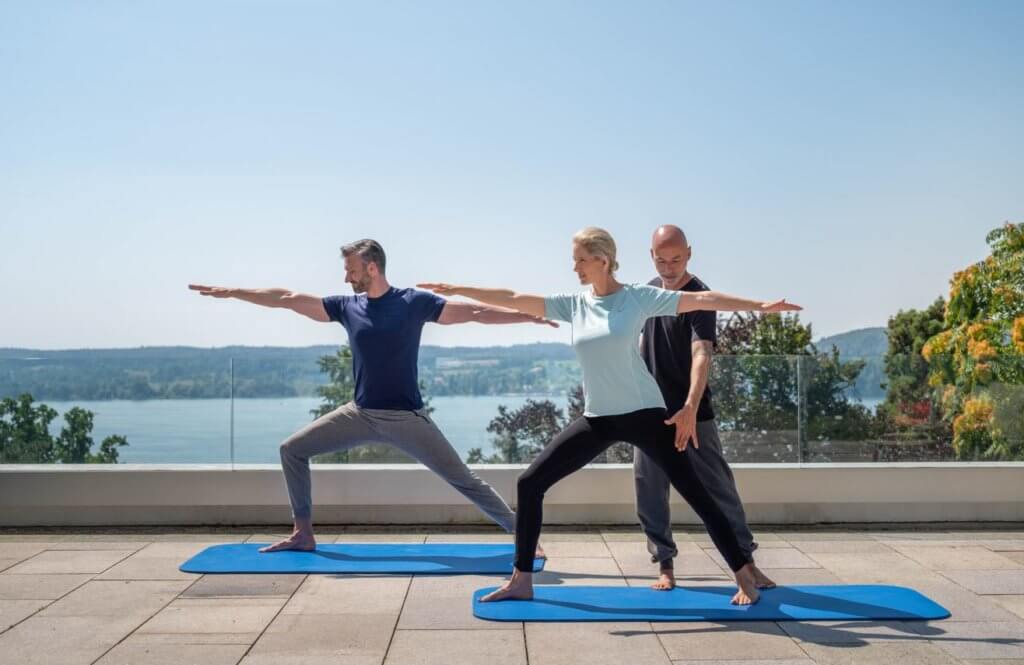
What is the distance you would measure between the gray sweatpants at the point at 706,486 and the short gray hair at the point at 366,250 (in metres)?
1.60

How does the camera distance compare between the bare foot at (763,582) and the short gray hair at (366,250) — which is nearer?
the bare foot at (763,582)

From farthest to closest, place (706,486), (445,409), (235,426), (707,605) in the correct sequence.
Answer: (235,426)
(445,409)
(706,486)
(707,605)

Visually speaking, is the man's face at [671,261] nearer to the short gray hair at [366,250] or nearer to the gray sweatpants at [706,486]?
the gray sweatpants at [706,486]

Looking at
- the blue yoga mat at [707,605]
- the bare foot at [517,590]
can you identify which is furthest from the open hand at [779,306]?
the bare foot at [517,590]

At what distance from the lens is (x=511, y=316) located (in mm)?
5191

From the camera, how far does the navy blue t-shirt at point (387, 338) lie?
5.09 m

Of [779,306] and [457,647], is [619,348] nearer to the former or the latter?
[779,306]

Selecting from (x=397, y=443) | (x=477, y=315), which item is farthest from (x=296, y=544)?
(x=477, y=315)

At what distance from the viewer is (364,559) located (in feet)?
16.9

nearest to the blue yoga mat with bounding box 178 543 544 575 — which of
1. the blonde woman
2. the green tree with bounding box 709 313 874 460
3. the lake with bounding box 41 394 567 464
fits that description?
the blonde woman

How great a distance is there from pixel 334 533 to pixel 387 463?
0.56m

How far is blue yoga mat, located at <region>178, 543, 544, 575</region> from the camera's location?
4.90 meters

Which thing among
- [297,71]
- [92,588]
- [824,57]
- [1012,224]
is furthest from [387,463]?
[1012,224]

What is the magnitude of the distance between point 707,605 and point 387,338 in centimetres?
195
